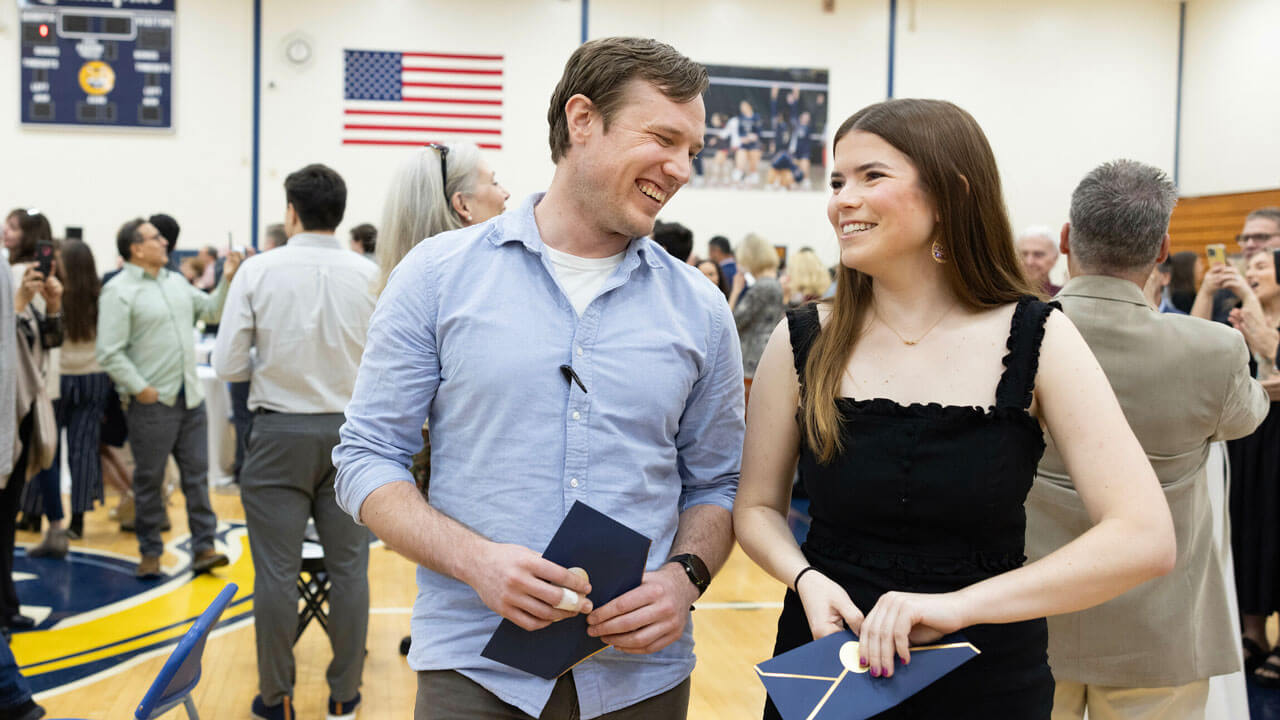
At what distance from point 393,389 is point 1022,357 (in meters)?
0.98

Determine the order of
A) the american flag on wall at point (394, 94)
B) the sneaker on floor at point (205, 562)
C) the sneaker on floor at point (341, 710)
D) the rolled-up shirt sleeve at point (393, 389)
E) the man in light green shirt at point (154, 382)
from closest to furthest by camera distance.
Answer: the rolled-up shirt sleeve at point (393, 389) < the sneaker on floor at point (341, 710) < the man in light green shirt at point (154, 382) < the sneaker on floor at point (205, 562) < the american flag on wall at point (394, 94)

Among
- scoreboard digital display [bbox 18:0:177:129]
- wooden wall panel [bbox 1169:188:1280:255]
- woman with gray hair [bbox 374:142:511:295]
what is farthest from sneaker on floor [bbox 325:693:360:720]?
wooden wall panel [bbox 1169:188:1280:255]

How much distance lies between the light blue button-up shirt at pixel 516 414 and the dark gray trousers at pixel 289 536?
2.18 metres

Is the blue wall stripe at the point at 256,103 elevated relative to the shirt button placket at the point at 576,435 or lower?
elevated

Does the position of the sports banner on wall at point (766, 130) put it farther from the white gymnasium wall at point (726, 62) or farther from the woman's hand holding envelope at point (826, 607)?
the woman's hand holding envelope at point (826, 607)

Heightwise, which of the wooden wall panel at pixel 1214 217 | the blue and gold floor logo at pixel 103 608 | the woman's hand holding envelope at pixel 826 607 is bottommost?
the blue and gold floor logo at pixel 103 608

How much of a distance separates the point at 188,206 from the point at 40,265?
283 inches

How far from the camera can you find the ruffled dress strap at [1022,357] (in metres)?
1.58

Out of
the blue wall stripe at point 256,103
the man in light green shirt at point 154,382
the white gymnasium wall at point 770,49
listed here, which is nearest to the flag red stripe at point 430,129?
the blue wall stripe at point 256,103

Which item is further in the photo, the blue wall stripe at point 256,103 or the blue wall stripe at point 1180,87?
the blue wall stripe at point 1180,87

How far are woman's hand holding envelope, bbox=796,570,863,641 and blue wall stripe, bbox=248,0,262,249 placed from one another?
37.3 feet

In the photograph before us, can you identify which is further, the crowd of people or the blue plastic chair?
the blue plastic chair

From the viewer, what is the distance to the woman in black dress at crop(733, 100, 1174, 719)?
4.85ft

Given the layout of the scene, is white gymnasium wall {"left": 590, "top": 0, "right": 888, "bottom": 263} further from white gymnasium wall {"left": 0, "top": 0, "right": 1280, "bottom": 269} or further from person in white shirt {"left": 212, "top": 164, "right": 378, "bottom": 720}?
person in white shirt {"left": 212, "top": 164, "right": 378, "bottom": 720}
